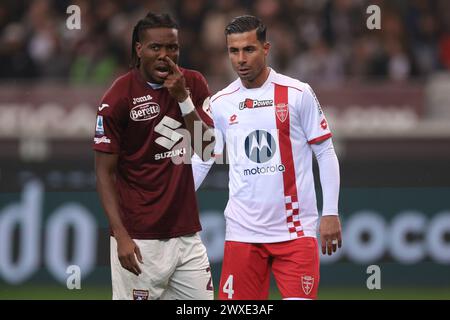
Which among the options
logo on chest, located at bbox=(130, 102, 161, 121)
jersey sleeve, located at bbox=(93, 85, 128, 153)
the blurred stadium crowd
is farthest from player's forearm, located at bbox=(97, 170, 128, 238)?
the blurred stadium crowd

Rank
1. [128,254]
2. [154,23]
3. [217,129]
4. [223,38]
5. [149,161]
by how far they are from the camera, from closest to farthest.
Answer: [128,254] < [154,23] < [149,161] < [217,129] < [223,38]

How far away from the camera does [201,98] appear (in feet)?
23.1

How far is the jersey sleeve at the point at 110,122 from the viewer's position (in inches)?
265

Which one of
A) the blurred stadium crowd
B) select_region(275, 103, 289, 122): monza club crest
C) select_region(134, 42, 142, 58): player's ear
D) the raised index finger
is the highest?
the blurred stadium crowd

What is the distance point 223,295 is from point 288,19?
26.7 feet

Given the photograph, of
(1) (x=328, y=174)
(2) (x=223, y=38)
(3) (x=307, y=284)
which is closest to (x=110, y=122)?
(1) (x=328, y=174)

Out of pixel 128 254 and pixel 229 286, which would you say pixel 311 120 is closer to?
pixel 229 286

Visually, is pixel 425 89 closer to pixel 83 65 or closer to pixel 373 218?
pixel 373 218

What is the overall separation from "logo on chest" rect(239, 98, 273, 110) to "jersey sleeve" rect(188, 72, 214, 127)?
0.83 ft

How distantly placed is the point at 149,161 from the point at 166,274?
0.70 meters

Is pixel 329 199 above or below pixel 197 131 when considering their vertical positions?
below

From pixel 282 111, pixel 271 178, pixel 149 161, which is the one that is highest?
pixel 282 111

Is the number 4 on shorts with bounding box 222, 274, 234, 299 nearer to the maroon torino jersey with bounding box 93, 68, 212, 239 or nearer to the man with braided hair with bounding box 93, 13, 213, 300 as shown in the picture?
the man with braided hair with bounding box 93, 13, 213, 300

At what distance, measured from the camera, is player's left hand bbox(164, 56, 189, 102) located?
6629mm
